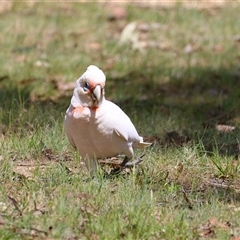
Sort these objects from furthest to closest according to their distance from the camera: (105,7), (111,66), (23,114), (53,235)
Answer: (105,7) < (111,66) < (23,114) < (53,235)

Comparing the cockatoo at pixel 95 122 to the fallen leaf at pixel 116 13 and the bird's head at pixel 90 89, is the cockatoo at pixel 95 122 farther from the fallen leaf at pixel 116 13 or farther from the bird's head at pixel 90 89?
the fallen leaf at pixel 116 13

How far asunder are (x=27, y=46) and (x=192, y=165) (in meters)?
4.32

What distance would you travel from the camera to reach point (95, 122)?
4.53 metres

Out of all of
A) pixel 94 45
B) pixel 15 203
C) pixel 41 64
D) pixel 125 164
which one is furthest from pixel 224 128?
pixel 94 45

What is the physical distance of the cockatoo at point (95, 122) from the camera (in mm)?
4512

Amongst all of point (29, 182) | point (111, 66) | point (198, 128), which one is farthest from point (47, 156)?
point (111, 66)

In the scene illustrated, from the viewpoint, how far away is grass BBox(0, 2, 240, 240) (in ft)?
14.1

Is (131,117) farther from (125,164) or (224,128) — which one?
(125,164)

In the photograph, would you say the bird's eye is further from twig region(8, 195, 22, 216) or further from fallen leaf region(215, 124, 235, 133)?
fallen leaf region(215, 124, 235, 133)

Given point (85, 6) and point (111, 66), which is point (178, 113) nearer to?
point (111, 66)

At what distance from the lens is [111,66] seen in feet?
28.5

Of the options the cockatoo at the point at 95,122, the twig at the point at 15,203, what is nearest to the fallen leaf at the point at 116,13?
the cockatoo at the point at 95,122

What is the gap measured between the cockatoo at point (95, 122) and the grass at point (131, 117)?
8.2 inches

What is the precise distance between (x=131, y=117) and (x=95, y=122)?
2212mm
